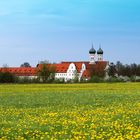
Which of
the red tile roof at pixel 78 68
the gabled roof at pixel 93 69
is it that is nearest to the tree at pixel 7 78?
the gabled roof at pixel 93 69

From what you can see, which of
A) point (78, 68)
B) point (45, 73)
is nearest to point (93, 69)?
point (78, 68)

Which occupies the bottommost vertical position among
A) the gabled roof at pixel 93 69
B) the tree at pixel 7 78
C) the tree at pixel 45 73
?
the tree at pixel 7 78

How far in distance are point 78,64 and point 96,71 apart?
22.9m

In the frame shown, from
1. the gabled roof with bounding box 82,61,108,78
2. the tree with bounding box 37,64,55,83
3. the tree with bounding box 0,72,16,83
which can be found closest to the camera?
the tree with bounding box 0,72,16,83

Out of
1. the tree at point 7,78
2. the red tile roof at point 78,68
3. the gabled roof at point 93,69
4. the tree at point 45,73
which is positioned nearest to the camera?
the tree at point 7,78

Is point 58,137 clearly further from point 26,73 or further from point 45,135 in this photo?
point 26,73

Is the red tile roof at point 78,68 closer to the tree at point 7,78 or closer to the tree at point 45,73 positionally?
the tree at point 45,73

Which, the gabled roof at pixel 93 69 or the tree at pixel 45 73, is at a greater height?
the gabled roof at pixel 93 69

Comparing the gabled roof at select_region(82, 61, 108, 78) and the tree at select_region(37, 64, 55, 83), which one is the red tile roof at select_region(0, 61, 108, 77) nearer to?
the gabled roof at select_region(82, 61, 108, 78)

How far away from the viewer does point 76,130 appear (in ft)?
45.4

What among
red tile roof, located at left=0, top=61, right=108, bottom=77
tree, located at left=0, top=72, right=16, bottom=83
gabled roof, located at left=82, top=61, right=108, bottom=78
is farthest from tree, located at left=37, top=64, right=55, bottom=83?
red tile roof, located at left=0, top=61, right=108, bottom=77

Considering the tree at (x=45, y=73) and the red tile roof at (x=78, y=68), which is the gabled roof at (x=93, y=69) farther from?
the tree at (x=45, y=73)

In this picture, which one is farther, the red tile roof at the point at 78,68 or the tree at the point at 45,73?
the red tile roof at the point at 78,68

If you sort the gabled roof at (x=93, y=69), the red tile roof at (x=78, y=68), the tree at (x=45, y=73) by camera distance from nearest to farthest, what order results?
the tree at (x=45, y=73)
the gabled roof at (x=93, y=69)
the red tile roof at (x=78, y=68)
